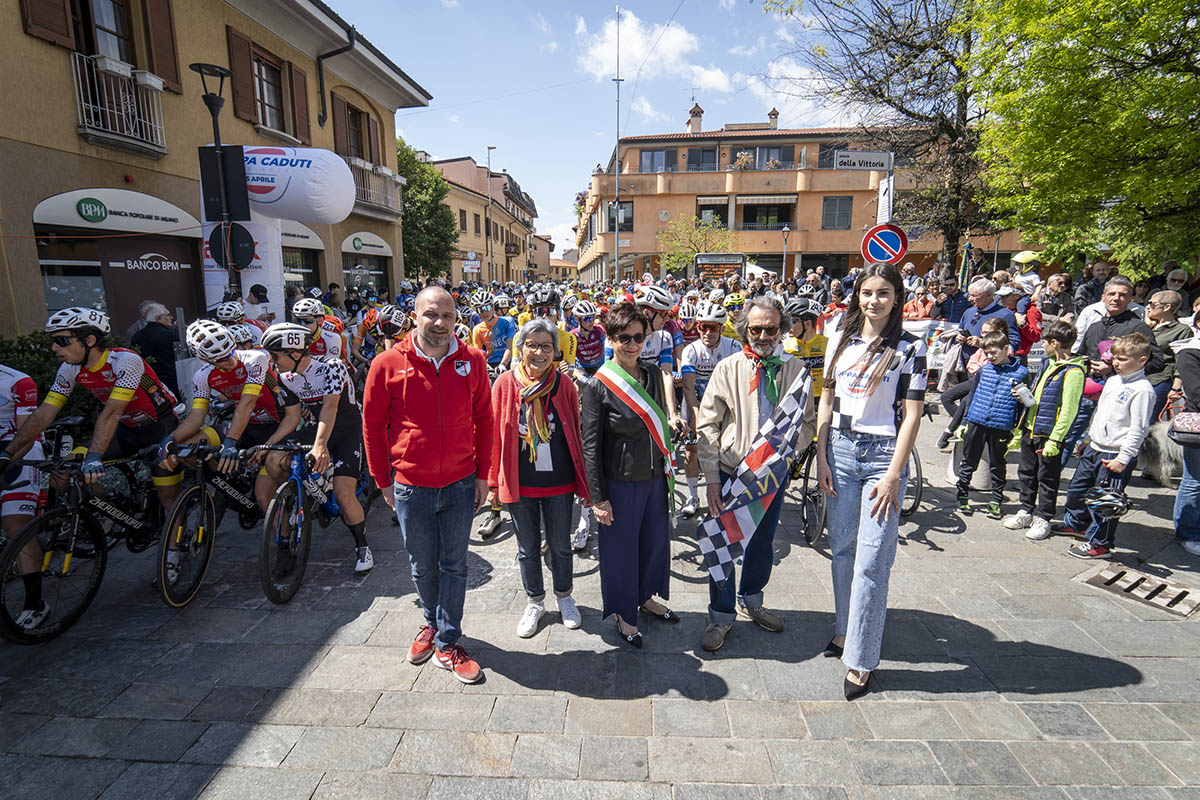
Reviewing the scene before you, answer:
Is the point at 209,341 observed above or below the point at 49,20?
below

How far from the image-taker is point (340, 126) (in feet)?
53.3

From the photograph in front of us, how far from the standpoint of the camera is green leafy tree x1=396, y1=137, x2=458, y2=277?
30.1m

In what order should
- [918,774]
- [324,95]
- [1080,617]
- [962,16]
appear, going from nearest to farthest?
[918,774] < [1080,617] < [962,16] < [324,95]

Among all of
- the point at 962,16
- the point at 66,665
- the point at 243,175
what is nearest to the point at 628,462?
the point at 66,665

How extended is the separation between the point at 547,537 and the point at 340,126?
54.7 feet

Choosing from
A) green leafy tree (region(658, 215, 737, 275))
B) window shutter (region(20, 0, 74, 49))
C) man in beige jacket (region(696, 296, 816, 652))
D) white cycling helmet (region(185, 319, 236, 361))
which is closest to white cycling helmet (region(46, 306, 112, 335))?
white cycling helmet (region(185, 319, 236, 361))

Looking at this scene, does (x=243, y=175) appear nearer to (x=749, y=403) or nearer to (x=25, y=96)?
(x=25, y=96)

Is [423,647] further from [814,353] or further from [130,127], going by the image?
[130,127]

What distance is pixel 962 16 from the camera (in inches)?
478

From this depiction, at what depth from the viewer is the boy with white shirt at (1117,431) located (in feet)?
14.8

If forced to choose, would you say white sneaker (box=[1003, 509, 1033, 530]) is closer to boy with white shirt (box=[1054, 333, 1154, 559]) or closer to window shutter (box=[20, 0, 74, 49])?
boy with white shirt (box=[1054, 333, 1154, 559])

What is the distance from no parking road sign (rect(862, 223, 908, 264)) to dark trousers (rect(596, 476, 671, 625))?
5389mm

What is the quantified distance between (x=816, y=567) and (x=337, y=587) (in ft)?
12.0

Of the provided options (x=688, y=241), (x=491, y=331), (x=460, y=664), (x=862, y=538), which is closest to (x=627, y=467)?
(x=862, y=538)
